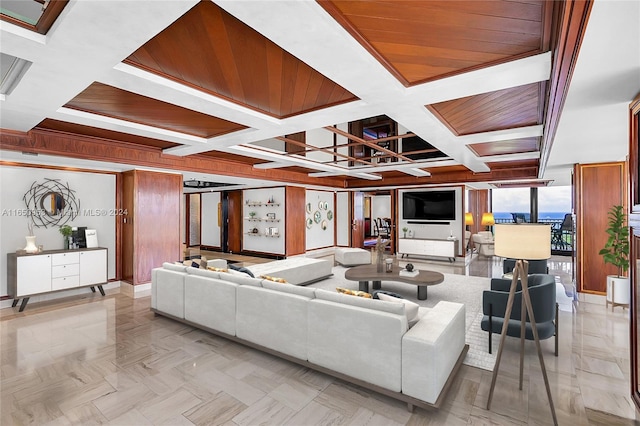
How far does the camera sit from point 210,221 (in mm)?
11586

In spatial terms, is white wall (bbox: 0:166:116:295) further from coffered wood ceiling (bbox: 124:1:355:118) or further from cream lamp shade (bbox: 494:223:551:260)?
cream lamp shade (bbox: 494:223:551:260)

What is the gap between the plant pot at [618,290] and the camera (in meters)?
4.51

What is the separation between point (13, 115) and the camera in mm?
3363

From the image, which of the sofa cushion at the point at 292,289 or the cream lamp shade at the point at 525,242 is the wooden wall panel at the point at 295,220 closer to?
the sofa cushion at the point at 292,289

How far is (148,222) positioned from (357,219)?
24.2ft

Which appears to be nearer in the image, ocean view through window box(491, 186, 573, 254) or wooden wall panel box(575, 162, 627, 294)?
wooden wall panel box(575, 162, 627, 294)

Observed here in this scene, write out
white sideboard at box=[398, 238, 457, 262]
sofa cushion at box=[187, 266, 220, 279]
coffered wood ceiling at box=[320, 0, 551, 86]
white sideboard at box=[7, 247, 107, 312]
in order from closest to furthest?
coffered wood ceiling at box=[320, 0, 551, 86], sofa cushion at box=[187, 266, 220, 279], white sideboard at box=[7, 247, 107, 312], white sideboard at box=[398, 238, 457, 262]

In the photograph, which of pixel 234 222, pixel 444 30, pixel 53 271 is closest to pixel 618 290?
pixel 444 30

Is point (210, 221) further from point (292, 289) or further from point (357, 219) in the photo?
point (292, 289)

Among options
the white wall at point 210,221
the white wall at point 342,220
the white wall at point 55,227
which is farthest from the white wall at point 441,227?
the white wall at point 55,227

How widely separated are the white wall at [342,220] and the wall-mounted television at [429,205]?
212cm

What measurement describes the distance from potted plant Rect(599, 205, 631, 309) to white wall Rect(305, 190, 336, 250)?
757cm

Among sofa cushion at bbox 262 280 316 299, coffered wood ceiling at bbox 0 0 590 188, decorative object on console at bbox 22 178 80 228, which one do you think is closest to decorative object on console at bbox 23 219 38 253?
decorative object on console at bbox 22 178 80 228

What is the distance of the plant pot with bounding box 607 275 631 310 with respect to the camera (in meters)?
4.51
